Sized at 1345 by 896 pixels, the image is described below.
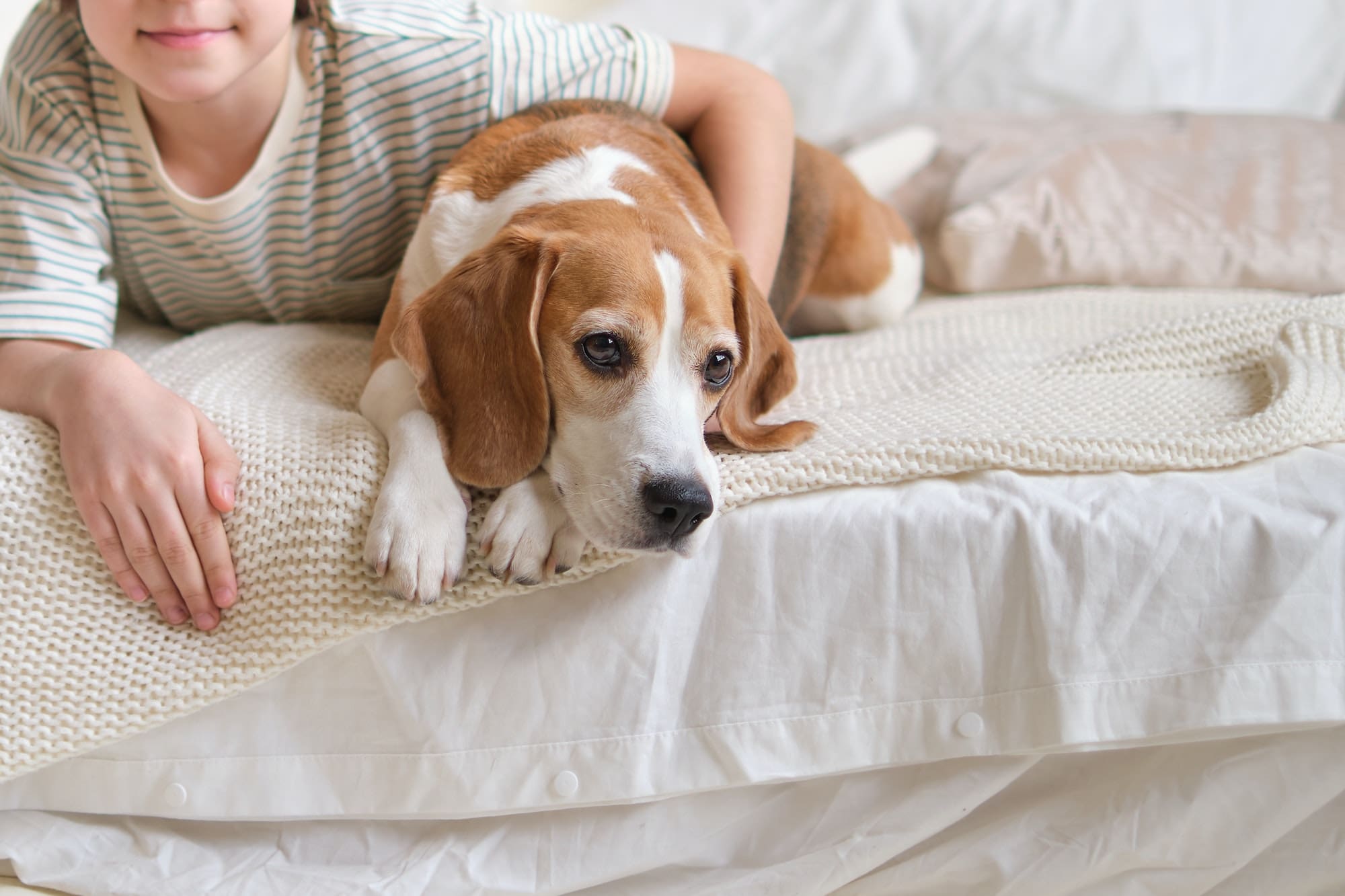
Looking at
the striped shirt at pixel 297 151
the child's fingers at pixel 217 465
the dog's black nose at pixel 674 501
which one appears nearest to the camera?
the dog's black nose at pixel 674 501

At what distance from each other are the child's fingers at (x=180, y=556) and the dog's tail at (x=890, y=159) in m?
1.74

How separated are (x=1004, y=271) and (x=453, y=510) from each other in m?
1.52

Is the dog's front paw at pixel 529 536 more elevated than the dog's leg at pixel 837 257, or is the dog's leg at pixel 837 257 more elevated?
the dog's front paw at pixel 529 536

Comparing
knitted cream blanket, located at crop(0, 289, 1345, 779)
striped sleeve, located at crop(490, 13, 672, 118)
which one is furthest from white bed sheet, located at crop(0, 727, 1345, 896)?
striped sleeve, located at crop(490, 13, 672, 118)

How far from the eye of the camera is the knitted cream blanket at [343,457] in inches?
47.4

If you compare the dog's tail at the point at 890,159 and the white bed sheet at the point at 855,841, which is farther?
the dog's tail at the point at 890,159

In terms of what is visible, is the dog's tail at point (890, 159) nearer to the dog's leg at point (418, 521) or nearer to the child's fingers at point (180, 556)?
the dog's leg at point (418, 521)

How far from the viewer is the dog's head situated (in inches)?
46.6

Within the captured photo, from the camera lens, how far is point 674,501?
1137 millimetres

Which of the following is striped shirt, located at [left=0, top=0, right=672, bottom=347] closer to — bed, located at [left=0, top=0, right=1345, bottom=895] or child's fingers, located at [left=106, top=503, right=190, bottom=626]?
child's fingers, located at [left=106, top=503, right=190, bottom=626]

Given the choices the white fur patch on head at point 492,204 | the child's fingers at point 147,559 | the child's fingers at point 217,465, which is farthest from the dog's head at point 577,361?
the child's fingers at point 147,559

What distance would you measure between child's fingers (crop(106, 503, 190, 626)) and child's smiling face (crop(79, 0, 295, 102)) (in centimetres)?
65

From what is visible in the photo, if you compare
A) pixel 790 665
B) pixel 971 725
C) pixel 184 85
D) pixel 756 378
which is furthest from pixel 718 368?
pixel 184 85

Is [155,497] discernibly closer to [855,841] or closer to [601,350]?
[601,350]
